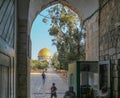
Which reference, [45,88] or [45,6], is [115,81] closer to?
[45,6]

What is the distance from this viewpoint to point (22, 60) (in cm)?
912

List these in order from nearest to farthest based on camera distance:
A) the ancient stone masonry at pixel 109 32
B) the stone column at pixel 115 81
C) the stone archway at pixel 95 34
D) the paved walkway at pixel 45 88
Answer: the stone column at pixel 115 81
the ancient stone masonry at pixel 109 32
the stone archway at pixel 95 34
the paved walkway at pixel 45 88

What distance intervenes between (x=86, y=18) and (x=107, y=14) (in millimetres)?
3342

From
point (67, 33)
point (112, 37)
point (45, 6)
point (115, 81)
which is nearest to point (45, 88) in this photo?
point (67, 33)

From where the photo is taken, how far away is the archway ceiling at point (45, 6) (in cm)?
898

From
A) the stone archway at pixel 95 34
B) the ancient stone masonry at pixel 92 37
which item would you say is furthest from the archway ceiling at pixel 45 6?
the ancient stone masonry at pixel 92 37

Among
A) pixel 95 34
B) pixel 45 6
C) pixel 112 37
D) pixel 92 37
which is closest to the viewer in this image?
pixel 112 37

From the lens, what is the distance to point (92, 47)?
36.5 ft

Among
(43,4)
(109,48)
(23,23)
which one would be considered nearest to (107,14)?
(109,48)

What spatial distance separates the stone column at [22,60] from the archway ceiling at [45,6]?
0.32 m

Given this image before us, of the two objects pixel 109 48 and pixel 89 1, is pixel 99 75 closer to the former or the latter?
pixel 109 48

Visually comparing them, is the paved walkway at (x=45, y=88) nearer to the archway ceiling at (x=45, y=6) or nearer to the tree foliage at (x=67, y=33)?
the tree foliage at (x=67, y=33)

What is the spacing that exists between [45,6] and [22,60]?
15.0ft

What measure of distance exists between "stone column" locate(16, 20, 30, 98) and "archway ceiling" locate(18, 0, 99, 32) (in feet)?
1.05
